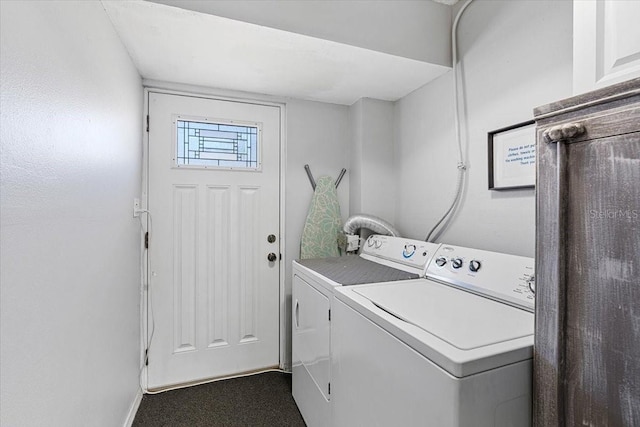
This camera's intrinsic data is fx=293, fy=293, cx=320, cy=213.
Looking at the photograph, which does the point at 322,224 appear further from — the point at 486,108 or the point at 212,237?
the point at 486,108

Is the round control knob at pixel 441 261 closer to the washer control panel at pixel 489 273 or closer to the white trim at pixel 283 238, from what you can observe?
the washer control panel at pixel 489 273

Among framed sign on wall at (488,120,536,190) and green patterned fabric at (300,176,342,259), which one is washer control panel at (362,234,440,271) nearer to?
green patterned fabric at (300,176,342,259)

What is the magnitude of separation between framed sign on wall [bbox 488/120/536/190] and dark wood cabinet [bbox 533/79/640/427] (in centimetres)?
73

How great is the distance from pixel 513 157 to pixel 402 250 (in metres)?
0.78

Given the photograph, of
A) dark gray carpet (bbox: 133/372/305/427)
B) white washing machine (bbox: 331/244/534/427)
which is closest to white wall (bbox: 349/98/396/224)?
white washing machine (bbox: 331/244/534/427)

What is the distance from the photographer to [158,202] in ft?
6.91

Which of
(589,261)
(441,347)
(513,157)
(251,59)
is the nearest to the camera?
(589,261)

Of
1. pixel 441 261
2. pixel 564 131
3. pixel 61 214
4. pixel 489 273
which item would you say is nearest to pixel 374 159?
pixel 441 261

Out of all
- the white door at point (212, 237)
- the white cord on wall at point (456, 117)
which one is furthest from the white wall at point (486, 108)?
the white door at point (212, 237)

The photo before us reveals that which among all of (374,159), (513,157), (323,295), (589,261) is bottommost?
(323,295)

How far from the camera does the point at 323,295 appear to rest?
5.00ft

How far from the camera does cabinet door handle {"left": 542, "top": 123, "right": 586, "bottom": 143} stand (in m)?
0.67

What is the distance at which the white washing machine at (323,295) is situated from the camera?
1479 mm

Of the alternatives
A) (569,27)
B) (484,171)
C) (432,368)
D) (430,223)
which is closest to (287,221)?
(430,223)
